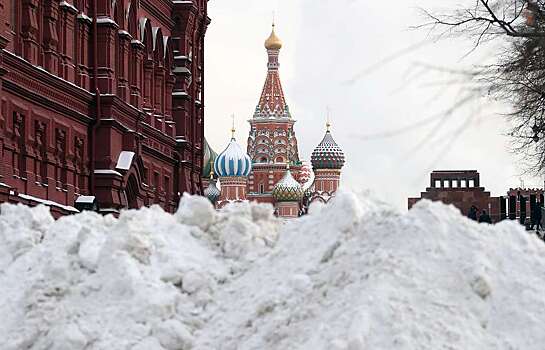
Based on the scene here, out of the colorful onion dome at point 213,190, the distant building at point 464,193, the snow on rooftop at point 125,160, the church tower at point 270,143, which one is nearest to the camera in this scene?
the snow on rooftop at point 125,160

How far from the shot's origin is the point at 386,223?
7078 millimetres

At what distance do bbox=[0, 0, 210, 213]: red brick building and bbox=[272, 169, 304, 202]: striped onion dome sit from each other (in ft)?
173

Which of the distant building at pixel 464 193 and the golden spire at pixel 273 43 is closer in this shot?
the distant building at pixel 464 193

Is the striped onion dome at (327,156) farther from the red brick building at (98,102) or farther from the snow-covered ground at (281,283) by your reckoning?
the snow-covered ground at (281,283)

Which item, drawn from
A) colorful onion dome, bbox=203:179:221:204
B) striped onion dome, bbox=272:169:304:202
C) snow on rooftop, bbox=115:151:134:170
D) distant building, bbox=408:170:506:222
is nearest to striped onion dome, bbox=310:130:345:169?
striped onion dome, bbox=272:169:304:202

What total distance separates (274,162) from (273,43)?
791 cm

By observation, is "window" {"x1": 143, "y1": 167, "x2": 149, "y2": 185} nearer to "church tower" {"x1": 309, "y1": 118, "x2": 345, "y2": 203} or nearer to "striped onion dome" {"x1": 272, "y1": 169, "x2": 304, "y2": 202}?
"striped onion dome" {"x1": 272, "y1": 169, "x2": 304, "y2": 202}

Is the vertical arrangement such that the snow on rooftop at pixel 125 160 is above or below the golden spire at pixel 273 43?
below

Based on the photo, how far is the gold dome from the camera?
100438 mm

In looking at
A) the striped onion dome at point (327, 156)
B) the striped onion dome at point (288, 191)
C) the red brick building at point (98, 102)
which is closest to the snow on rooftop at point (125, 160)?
the red brick building at point (98, 102)

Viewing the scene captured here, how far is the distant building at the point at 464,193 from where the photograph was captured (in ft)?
124

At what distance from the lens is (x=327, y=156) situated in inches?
3836

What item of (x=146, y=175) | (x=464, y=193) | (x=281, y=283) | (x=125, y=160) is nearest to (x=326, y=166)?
(x=464, y=193)

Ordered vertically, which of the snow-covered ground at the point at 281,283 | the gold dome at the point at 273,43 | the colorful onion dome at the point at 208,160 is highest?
the gold dome at the point at 273,43
